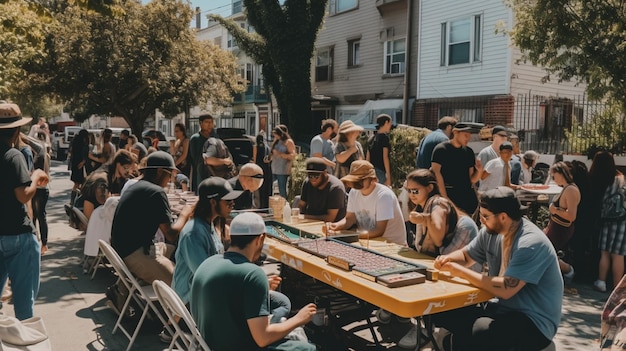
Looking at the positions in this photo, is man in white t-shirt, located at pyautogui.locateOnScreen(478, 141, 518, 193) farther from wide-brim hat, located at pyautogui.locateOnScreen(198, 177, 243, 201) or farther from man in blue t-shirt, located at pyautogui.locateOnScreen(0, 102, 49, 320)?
man in blue t-shirt, located at pyautogui.locateOnScreen(0, 102, 49, 320)

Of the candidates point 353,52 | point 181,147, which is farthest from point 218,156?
point 353,52

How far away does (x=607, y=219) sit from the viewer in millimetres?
7152

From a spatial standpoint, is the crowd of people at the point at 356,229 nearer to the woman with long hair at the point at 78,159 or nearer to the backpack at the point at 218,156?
the backpack at the point at 218,156

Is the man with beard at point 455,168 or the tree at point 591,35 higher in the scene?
the tree at point 591,35

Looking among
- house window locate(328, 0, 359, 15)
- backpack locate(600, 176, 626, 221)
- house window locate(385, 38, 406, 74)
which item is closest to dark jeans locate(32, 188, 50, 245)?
backpack locate(600, 176, 626, 221)

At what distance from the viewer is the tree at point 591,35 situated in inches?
355

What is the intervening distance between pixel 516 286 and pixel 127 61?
57.7 feet

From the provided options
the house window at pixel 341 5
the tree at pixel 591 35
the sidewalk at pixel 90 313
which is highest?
the house window at pixel 341 5

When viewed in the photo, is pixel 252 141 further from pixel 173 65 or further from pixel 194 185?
pixel 173 65

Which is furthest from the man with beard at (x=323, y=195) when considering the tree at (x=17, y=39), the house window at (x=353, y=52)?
the house window at (x=353, y=52)

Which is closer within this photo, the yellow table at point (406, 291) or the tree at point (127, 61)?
the yellow table at point (406, 291)

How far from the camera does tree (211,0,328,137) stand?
20578 mm

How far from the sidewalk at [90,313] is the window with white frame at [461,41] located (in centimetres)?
1260

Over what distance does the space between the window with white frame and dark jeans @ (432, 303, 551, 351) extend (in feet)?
51.9
